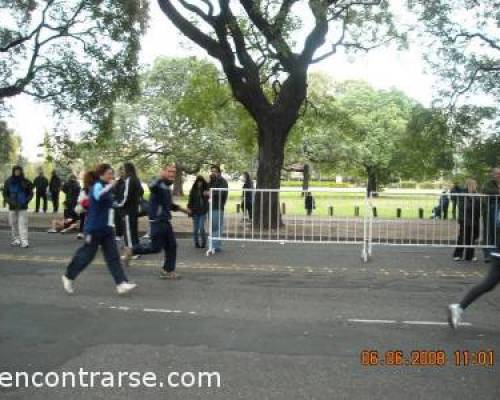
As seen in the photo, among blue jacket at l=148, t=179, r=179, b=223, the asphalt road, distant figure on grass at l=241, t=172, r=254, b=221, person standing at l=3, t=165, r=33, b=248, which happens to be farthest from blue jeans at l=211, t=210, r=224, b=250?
person standing at l=3, t=165, r=33, b=248

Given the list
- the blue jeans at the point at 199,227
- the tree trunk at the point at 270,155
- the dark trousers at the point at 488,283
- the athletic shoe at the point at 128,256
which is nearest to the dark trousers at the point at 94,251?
the athletic shoe at the point at 128,256

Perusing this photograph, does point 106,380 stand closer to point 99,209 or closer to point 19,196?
point 99,209

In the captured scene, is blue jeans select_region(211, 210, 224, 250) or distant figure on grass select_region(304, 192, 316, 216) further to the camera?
distant figure on grass select_region(304, 192, 316, 216)

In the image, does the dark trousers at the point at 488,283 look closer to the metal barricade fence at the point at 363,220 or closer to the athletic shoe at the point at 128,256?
the metal barricade fence at the point at 363,220

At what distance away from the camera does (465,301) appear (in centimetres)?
654

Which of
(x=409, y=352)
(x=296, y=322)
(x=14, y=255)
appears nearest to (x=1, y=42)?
(x=14, y=255)

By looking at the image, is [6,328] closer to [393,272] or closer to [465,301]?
[465,301]

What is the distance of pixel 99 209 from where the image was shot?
8.05 meters

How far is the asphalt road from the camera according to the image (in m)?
4.69

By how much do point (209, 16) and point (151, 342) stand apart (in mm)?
15147

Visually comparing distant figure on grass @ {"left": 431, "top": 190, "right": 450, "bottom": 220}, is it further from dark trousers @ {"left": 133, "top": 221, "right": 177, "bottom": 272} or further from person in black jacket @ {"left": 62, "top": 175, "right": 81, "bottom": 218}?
person in black jacket @ {"left": 62, "top": 175, "right": 81, "bottom": 218}
